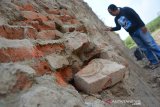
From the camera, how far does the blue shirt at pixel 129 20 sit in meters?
4.08

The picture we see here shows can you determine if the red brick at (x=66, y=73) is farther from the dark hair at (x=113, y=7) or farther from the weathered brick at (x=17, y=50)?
the dark hair at (x=113, y=7)

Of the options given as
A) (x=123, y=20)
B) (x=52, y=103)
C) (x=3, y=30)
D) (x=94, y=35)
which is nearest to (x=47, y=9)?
(x=94, y=35)

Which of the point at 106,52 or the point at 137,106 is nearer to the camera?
the point at 137,106

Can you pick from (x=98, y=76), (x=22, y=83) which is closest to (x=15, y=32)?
(x=22, y=83)

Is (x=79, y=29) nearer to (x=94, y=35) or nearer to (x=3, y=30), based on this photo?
(x=94, y=35)

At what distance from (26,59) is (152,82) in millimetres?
1908

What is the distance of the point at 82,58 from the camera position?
2.14 m

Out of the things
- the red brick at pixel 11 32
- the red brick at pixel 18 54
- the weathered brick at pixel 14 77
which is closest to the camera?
the weathered brick at pixel 14 77

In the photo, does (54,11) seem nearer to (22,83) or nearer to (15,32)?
(15,32)

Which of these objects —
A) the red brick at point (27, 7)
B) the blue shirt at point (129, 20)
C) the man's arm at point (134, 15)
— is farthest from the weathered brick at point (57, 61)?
the man's arm at point (134, 15)

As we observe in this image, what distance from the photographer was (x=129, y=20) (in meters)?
4.12

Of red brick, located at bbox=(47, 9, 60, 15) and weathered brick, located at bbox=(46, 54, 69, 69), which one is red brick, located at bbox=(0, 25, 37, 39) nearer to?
weathered brick, located at bbox=(46, 54, 69, 69)

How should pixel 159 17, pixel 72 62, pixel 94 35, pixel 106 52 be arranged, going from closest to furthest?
pixel 72 62, pixel 106 52, pixel 94 35, pixel 159 17

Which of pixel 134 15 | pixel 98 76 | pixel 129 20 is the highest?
pixel 98 76
